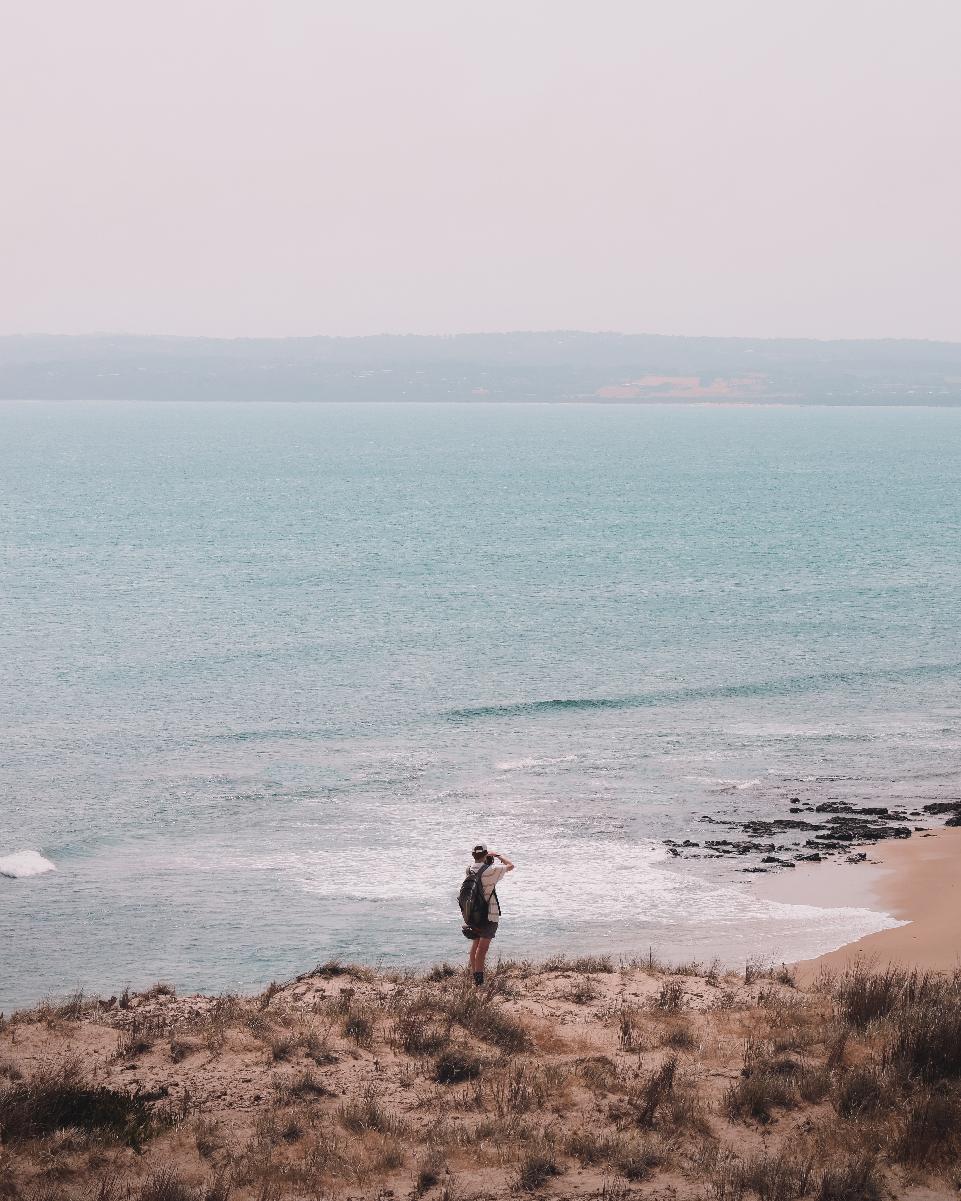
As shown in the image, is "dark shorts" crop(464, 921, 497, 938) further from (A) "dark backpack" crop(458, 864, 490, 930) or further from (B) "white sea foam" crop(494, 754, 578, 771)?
(B) "white sea foam" crop(494, 754, 578, 771)

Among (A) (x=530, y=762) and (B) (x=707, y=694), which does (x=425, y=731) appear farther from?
(B) (x=707, y=694)

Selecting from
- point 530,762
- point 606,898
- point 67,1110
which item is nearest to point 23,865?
point 606,898

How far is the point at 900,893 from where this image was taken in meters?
24.7

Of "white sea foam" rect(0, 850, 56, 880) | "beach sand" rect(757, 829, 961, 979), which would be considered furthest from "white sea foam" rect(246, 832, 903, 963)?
"white sea foam" rect(0, 850, 56, 880)

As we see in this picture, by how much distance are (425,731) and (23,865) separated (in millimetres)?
12820

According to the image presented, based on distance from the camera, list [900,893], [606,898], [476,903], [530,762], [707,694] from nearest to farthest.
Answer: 1. [476,903]
2. [900,893]
3. [606,898]
4. [530,762]
5. [707,694]

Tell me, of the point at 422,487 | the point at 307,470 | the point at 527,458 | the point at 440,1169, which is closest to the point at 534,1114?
the point at 440,1169

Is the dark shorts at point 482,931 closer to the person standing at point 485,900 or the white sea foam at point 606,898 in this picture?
the person standing at point 485,900

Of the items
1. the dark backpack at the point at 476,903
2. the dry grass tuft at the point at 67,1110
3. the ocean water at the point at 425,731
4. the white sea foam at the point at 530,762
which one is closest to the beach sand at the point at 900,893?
the ocean water at the point at 425,731

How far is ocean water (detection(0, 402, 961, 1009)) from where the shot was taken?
23.8 metres

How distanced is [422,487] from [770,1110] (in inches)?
4635

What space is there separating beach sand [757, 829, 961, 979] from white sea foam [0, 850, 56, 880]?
14.1 meters

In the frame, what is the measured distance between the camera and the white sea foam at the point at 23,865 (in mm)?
26438

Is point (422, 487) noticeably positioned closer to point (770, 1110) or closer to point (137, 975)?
point (137, 975)
